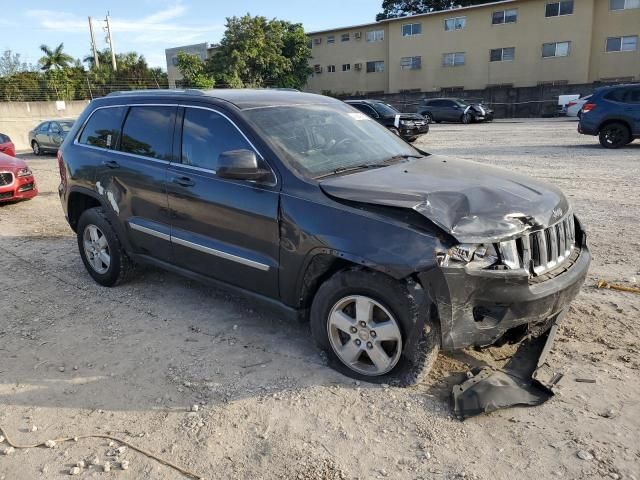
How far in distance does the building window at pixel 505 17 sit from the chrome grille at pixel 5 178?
37.0 meters

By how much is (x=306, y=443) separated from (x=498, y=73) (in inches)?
1588

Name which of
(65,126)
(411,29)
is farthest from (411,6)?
(65,126)

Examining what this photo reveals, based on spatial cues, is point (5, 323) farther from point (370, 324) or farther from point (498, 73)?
point (498, 73)

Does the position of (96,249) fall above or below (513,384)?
above

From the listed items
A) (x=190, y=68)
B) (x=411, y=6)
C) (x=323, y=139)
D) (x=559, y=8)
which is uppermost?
(x=411, y=6)

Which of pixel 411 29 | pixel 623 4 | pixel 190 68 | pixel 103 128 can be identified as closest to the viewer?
pixel 103 128

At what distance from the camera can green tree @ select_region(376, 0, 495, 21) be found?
170 feet

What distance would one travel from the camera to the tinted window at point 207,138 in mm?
3859

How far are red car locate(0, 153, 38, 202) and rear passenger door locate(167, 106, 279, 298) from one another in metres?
6.86

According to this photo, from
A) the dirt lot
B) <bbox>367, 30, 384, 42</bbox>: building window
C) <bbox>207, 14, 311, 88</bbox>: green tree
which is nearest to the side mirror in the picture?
the dirt lot

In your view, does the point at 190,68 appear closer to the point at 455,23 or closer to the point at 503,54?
the point at 455,23

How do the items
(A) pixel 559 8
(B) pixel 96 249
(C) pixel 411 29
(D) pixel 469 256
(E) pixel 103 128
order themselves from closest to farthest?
(D) pixel 469 256, (E) pixel 103 128, (B) pixel 96 249, (A) pixel 559 8, (C) pixel 411 29

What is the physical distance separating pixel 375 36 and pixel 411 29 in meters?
3.76

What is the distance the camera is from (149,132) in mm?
4547
